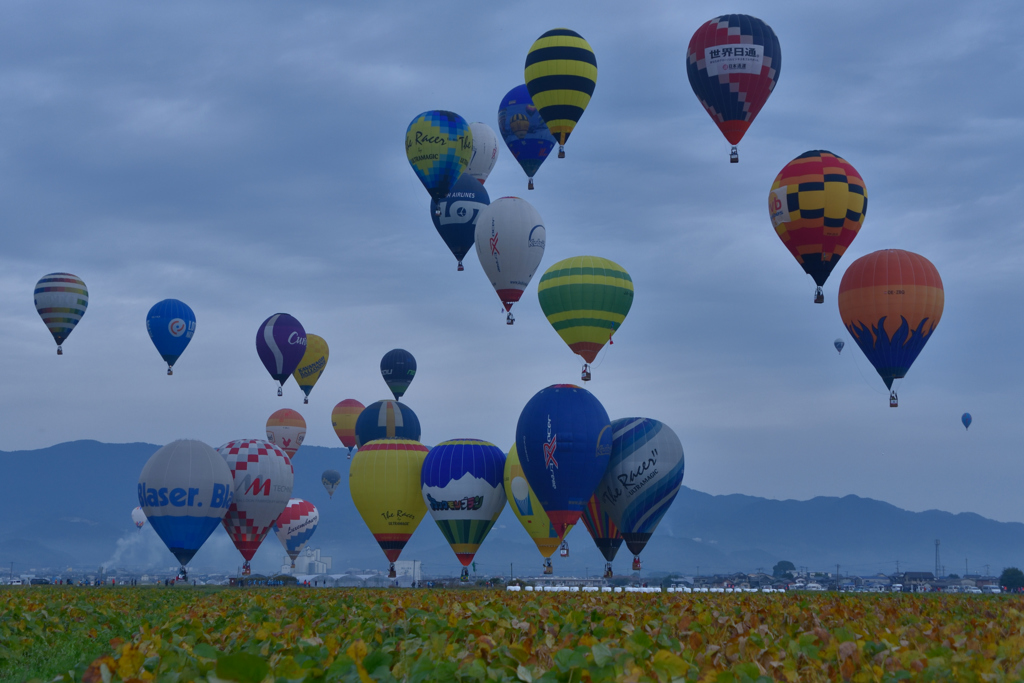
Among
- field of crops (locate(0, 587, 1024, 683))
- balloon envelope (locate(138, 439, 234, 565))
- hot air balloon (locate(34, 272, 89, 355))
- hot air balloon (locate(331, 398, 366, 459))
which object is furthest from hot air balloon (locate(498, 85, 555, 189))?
field of crops (locate(0, 587, 1024, 683))

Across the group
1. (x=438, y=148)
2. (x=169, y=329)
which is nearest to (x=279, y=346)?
(x=169, y=329)

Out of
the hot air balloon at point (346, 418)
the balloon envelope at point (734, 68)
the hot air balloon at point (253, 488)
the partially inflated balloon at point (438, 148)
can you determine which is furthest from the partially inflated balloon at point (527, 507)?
the hot air balloon at point (346, 418)

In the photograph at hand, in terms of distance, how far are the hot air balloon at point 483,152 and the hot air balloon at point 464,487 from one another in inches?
967

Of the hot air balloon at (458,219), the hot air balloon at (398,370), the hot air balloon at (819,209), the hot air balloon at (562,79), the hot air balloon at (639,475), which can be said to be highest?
the hot air balloon at (562,79)

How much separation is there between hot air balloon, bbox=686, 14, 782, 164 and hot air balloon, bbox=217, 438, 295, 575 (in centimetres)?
3073

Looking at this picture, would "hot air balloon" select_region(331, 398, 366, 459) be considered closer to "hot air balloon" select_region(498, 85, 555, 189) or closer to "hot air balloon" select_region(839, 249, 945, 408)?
"hot air balloon" select_region(498, 85, 555, 189)

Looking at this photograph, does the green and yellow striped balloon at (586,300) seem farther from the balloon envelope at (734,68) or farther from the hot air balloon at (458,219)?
the hot air balloon at (458,219)

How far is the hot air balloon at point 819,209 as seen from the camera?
145ft

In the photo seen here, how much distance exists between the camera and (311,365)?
261ft

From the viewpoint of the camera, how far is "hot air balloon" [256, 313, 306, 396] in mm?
68188

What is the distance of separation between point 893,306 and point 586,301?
14174 millimetres

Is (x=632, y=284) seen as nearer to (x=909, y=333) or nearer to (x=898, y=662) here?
(x=909, y=333)

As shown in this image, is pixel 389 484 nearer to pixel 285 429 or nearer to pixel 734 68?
pixel 734 68

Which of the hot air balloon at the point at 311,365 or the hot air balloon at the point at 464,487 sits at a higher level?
the hot air balloon at the point at 311,365
